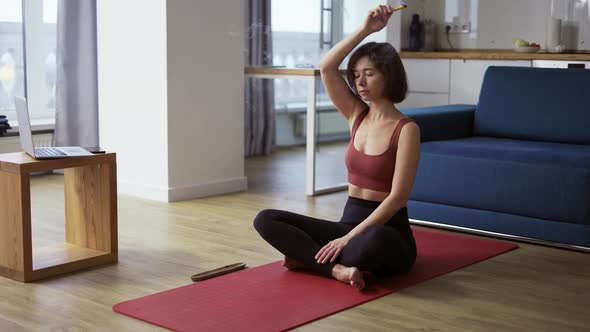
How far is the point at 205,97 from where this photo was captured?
477 cm

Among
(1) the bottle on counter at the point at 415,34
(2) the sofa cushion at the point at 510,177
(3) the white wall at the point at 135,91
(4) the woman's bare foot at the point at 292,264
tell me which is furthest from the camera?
(1) the bottle on counter at the point at 415,34

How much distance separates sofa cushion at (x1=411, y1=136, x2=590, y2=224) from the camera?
3.52 m

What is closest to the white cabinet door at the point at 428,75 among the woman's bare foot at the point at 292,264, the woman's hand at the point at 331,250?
the woman's bare foot at the point at 292,264

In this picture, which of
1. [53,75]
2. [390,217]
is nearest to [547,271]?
[390,217]

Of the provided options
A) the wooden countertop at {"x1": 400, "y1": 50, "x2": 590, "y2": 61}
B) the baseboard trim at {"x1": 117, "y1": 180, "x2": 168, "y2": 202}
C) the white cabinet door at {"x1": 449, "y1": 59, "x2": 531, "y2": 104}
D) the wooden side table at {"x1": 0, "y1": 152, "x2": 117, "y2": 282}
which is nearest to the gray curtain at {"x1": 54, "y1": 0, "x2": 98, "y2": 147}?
the baseboard trim at {"x1": 117, "y1": 180, "x2": 168, "y2": 202}

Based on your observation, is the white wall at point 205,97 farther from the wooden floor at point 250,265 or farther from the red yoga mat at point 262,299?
the red yoga mat at point 262,299

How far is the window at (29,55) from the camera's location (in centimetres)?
536

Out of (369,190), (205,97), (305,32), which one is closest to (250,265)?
(369,190)

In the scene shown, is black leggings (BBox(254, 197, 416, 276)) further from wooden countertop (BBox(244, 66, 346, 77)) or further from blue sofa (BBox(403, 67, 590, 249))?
wooden countertop (BBox(244, 66, 346, 77))

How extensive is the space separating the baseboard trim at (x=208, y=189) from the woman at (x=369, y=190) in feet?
5.41

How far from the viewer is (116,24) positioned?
4.76 meters

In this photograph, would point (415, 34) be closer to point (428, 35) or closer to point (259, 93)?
point (428, 35)

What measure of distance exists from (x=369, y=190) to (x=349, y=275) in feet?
1.13

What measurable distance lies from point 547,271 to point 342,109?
3.26 ft
